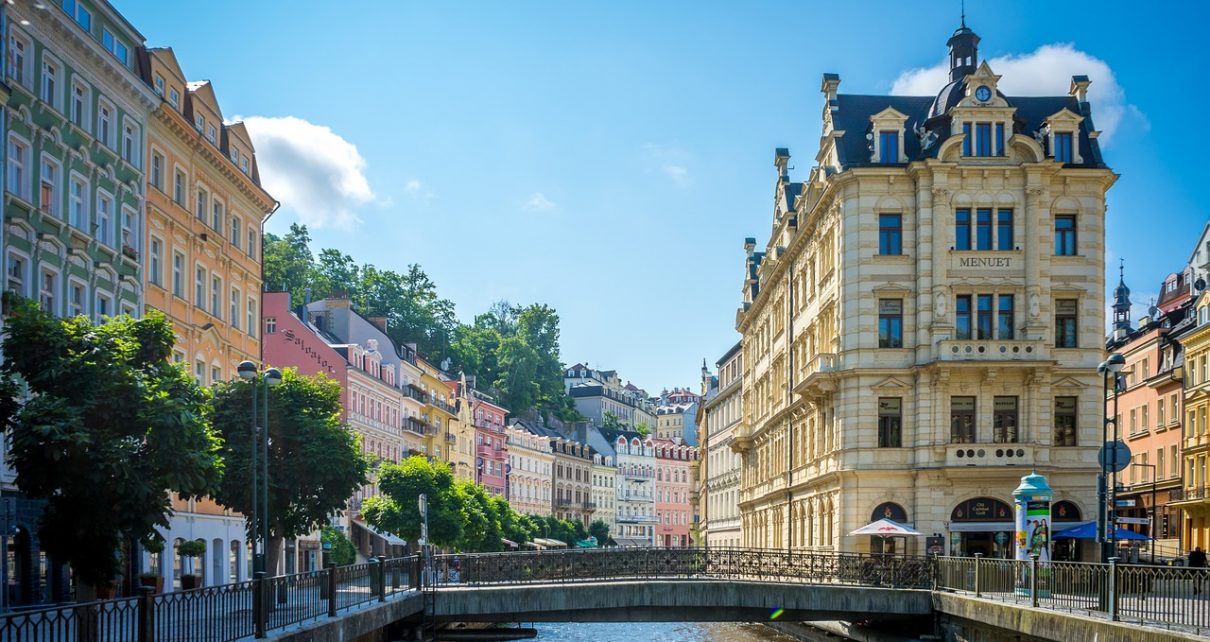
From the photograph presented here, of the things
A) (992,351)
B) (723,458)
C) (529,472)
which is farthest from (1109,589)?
(529,472)

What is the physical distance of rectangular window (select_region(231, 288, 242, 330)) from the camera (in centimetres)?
5341

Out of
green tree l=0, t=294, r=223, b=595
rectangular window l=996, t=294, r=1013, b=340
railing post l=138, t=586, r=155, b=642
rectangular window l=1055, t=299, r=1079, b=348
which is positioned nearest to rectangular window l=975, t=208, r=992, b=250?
rectangular window l=996, t=294, r=1013, b=340

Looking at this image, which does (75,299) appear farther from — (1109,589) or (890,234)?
(890,234)

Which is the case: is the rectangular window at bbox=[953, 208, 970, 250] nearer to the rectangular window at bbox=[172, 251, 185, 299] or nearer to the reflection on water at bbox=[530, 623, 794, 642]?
the reflection on water at bbox=[530, 623, 794, 642]

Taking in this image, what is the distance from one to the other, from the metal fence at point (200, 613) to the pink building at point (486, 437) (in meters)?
84.2

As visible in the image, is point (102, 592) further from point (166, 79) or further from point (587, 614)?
point (166, 79)

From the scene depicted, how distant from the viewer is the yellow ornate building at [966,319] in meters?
50.1

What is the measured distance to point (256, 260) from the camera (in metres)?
57.3

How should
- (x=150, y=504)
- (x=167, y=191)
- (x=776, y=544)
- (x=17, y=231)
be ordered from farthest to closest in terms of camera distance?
(x=776, y=544), (x=167, y=191), (x=17, y=231), (x=150, y=504)

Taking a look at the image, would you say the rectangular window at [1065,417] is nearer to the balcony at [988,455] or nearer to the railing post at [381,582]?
the balcony at [988,455]

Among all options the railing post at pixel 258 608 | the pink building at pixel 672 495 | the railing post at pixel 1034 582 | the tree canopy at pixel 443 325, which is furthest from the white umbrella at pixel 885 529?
the pink building at pixel 672 495

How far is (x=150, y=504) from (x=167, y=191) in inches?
816

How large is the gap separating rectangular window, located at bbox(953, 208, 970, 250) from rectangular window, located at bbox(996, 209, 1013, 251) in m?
1.04

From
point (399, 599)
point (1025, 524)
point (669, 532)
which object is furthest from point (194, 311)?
point (669, 532)
